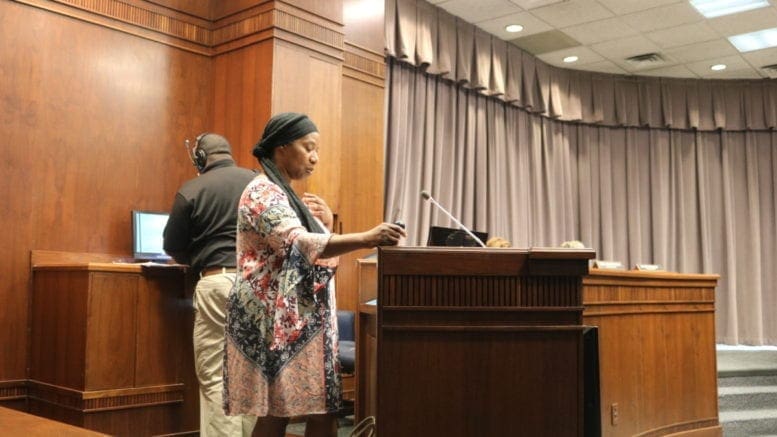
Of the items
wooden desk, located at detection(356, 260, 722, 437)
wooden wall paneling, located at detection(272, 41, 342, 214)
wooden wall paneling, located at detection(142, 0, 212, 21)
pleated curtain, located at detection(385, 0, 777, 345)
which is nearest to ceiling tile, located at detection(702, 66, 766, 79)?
pleated curtain, located at detection(385, 0, 777, 345)

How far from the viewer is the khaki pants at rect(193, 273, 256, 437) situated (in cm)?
290

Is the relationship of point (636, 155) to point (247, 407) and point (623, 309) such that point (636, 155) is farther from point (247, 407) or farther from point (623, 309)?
point (247, 407)

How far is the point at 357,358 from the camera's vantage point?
9.97 feet

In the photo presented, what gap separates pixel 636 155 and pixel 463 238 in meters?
5.28

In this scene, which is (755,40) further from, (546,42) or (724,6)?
(546,42)

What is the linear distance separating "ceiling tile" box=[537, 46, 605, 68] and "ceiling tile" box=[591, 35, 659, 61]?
0.26ft

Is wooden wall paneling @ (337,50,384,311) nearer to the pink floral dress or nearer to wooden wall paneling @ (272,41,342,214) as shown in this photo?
wooden wall paneling @ (272,41,342,214)

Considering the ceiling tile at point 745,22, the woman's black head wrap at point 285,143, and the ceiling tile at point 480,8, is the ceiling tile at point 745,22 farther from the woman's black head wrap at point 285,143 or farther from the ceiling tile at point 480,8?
the woman's black head wrap at point 285,143

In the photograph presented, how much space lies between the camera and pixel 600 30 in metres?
6.48

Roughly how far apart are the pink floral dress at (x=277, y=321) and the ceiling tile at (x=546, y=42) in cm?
507

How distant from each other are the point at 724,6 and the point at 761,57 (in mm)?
1529

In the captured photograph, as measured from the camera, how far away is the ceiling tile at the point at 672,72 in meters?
7.56

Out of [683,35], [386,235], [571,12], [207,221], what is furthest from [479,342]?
[683,35]

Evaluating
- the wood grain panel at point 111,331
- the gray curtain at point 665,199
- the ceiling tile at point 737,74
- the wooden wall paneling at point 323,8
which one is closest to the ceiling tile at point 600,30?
the gray curtain at point 665,199
